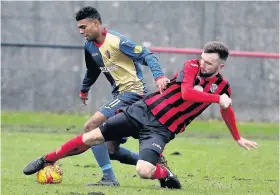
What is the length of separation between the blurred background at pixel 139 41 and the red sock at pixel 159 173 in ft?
32.6

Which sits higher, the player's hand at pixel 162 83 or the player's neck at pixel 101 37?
the player's neck at pixel 101 37

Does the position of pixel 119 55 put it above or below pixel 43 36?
above

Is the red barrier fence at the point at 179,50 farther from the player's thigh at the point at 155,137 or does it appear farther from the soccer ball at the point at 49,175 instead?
the player's thigh at the point at 155,137

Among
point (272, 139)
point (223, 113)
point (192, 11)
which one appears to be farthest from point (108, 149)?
point (192, 11)

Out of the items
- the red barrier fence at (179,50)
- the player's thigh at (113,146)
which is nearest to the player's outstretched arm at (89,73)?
the player's thigh at (113,146)

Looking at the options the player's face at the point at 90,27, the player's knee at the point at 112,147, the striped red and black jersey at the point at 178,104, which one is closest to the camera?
the striped red and black jersey at the point at 178,104

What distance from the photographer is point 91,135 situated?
8586 mm

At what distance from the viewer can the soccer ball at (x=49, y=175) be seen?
8789 millimetres

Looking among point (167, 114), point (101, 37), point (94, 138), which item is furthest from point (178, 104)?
point (101, 37)

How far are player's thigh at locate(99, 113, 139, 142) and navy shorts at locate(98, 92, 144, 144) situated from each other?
1.86ft

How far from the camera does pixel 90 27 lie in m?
9.31

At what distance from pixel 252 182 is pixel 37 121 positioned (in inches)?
335

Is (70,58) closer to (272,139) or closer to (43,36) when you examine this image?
(43,36)

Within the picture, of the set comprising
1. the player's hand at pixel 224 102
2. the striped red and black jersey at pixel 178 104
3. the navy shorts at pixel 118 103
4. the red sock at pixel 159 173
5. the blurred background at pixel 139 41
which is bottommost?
the blurred background at pixel 139 41
